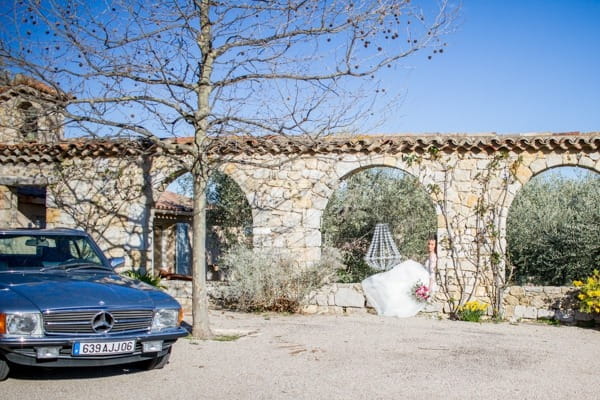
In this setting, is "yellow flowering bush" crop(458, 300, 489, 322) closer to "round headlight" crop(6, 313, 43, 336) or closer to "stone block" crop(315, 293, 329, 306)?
"stone block" crop(315, 293, 329, 306)

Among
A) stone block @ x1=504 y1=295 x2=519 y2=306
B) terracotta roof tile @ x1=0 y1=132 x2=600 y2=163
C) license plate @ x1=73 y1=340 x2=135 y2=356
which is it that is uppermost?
terracotta roof tile @ x1=0 y1=132 x2=600 y2=163

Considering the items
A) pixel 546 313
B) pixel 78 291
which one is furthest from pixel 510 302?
pixel 78 291

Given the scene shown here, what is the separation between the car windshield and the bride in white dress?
225 inches

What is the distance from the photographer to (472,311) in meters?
10.8

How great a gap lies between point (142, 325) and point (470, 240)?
7270 mm

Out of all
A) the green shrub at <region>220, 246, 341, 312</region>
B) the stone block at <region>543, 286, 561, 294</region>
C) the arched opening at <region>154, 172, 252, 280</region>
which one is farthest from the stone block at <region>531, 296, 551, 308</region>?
the arched opening at <region>154, 172, 252, 280</region>

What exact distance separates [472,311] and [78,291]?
726 centimetres

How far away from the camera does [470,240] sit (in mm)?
11312

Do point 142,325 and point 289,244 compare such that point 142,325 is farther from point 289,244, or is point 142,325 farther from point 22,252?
point 289,244

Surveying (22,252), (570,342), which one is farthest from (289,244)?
(22,252)

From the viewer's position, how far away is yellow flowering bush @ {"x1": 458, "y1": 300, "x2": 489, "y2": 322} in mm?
10672

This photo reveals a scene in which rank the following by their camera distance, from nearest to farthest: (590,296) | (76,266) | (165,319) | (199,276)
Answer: (165,319)
(76,266)
(199,276)
(590,296)

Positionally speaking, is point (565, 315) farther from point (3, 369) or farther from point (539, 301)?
point (3, 369)

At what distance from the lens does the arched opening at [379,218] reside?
14.3 m
